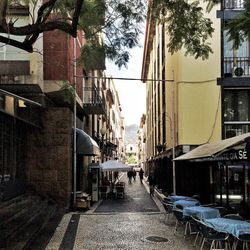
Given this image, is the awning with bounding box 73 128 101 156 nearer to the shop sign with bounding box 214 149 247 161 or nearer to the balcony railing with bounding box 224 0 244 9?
the balcony railing with bounding box 224 0 244 9

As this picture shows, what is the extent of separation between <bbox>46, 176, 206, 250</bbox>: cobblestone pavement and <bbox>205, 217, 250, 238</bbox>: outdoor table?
2.06 metres

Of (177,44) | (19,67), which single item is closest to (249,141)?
(177,44)

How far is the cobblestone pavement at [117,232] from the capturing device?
11.8 metres

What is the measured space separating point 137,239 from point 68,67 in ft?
35.1

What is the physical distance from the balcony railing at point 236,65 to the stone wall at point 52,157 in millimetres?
7442

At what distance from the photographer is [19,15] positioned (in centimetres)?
1830

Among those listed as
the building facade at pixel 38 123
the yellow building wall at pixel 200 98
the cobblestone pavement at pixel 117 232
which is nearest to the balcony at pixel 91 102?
the building facade at pixel 38 123

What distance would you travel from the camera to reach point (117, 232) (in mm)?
13977

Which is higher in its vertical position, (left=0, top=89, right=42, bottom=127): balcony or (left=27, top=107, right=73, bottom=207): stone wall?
(left=0, top=89, right=42, bottom=127): balcony

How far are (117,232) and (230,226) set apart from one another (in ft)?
18.1

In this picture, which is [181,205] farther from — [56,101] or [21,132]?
[56,101]

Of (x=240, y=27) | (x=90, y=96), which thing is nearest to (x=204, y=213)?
(x=240, y=27)

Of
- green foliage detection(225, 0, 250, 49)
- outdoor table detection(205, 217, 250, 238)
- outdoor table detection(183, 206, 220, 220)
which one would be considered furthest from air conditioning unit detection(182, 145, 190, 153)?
green foliage detection(225, 0, 250, 49)

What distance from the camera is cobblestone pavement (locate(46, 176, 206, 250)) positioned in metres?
11.8
